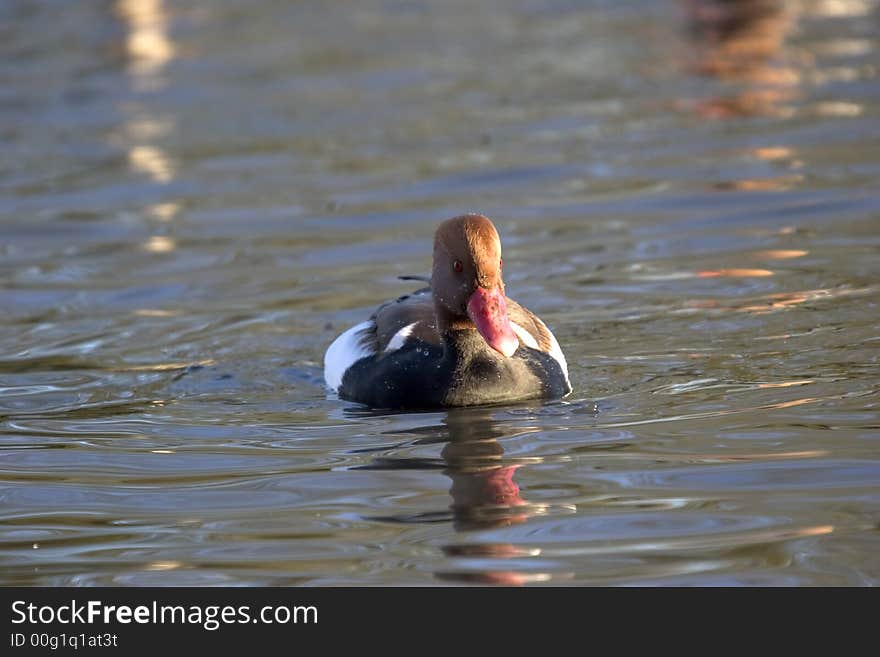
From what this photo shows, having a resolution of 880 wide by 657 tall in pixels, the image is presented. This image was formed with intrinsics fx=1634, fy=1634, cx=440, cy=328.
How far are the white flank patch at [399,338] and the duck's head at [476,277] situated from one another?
0.43 metres

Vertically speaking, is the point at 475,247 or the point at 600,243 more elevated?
the point at 475,247

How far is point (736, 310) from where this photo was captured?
1003cm

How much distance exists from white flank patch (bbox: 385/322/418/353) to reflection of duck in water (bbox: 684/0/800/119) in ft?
27.8

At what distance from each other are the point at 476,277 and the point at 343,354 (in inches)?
49.2

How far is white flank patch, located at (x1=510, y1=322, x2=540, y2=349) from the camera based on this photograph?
866 centimetres

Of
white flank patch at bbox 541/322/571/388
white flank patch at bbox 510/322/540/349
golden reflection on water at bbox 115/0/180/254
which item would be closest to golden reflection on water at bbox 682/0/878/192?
golden reflection on water at bbox 115/0/180/254

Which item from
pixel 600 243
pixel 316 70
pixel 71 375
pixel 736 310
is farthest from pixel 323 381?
pixel 316 70

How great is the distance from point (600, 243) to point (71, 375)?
14.3 feet

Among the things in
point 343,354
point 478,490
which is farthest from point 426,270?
point 478,490

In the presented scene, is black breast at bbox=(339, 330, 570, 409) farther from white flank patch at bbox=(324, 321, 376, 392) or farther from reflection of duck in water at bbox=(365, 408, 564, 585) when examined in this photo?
white flank patch at bbox=(324, 321, 376, 392)

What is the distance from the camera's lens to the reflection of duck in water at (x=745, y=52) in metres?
16.9

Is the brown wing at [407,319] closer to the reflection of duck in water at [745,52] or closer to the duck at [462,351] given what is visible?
the duck at [462,351]
